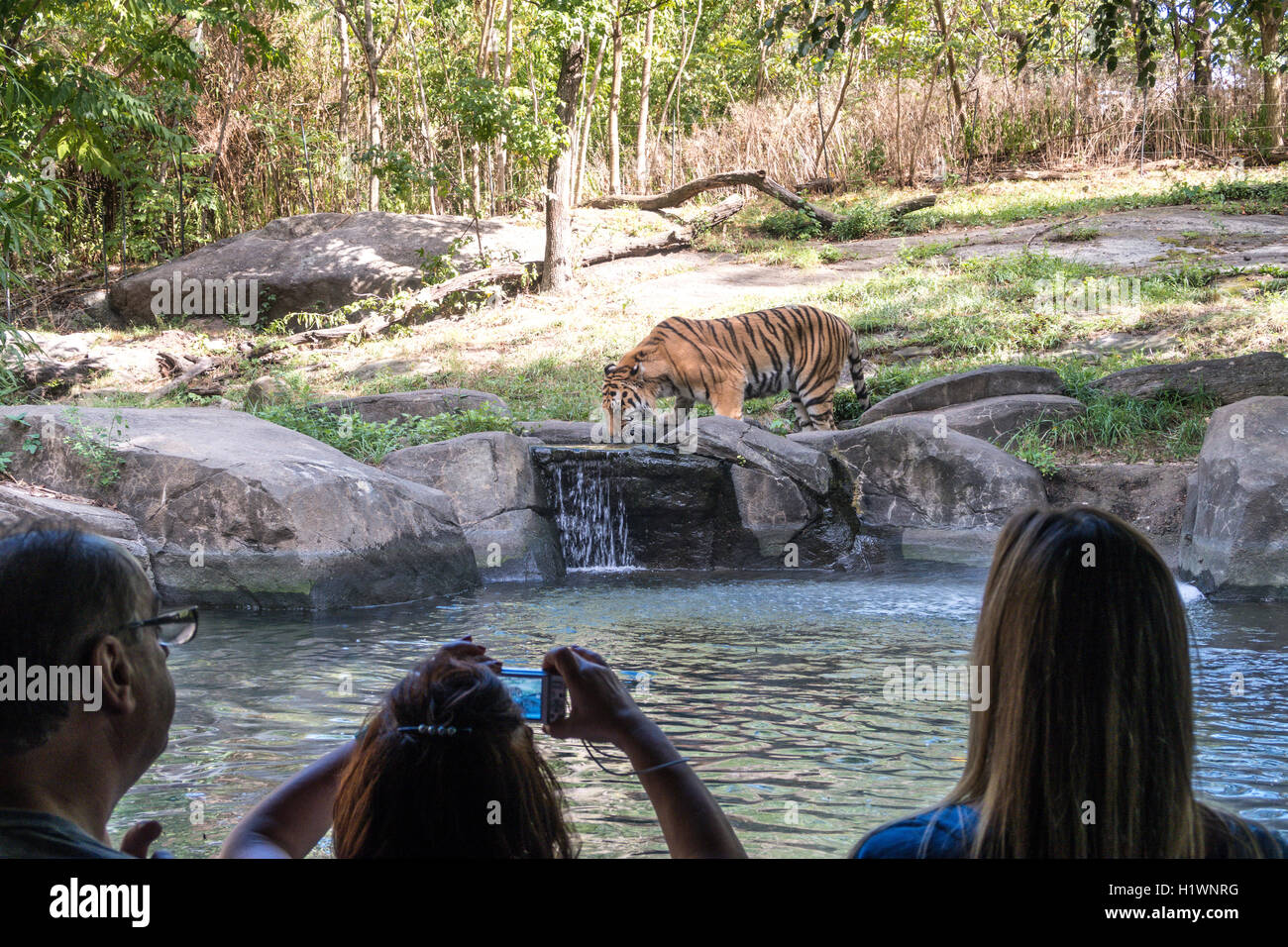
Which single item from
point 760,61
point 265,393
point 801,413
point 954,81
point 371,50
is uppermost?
point 760,61

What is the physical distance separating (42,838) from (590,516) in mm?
7584

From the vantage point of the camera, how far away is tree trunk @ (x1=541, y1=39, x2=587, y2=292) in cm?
1539

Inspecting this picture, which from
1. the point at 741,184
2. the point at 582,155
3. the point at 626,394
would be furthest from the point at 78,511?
the point at 582,155

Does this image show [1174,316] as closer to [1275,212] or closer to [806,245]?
[1275,212]

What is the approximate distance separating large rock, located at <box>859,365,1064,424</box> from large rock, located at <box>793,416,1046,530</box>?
1.43 meters

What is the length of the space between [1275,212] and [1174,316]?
5724mm

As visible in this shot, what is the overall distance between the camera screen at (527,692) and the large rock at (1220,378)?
31.1 ft

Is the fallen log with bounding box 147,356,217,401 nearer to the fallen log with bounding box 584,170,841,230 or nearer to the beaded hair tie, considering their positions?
the fallen log with bounding box 584,170,841,230

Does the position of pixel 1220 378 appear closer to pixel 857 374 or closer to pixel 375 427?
pixel 857 374

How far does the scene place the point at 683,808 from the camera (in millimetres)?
1540

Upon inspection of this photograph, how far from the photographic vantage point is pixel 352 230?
1766 cm

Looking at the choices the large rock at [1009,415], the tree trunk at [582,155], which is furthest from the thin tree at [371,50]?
the large rock at [1009,415]

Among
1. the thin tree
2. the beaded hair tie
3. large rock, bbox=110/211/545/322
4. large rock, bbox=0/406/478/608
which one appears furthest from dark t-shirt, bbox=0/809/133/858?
the thin tree
